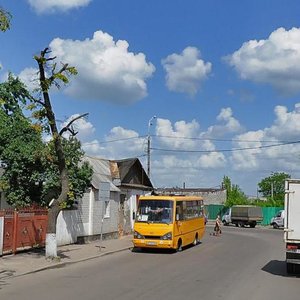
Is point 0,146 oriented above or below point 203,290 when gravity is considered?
above

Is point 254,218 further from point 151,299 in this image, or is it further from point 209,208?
point 151,299

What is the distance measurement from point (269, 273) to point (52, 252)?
7.21m

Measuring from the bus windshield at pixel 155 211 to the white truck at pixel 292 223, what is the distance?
806 centimetres

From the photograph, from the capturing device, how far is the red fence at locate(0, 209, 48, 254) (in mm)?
19125

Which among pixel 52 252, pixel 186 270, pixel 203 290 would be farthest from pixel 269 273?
pixel 52 252

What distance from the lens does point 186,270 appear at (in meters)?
16.6

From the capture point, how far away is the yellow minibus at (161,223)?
2291 centimetres

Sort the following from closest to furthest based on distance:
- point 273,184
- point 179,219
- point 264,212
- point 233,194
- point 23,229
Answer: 1. point 23,229
2. point 179,219
3. point 264,212
4. point 233,194
5. point 273,184

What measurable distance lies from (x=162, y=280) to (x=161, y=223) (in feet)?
30.0

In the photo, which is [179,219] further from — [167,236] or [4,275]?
[4,275]

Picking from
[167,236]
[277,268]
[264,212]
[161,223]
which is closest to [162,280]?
[277,268]

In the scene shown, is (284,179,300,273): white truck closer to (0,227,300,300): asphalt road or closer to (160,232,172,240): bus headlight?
(0,227,300,300): asphalt road

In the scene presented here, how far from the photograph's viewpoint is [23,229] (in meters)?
20.4

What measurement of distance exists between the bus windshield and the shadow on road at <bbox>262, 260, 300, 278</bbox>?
5204mm
